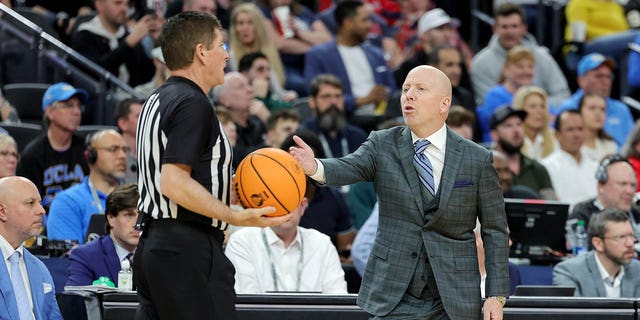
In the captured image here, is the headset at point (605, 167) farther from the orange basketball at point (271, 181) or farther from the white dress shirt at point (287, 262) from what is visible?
the orange basketball at point (271, 181)

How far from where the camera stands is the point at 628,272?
28.8 ft

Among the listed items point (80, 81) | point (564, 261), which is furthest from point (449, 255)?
point (80, 81)

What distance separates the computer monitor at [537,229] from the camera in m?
9.27

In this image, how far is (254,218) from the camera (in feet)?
17.1

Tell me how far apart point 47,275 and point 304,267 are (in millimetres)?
1852

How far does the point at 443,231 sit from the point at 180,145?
1375mm

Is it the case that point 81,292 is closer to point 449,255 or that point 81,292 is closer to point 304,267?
point 304,267

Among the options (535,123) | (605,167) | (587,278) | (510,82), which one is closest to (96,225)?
(587,278)

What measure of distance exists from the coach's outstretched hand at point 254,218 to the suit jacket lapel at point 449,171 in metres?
0.82

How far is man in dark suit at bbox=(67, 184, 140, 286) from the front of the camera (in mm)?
7816

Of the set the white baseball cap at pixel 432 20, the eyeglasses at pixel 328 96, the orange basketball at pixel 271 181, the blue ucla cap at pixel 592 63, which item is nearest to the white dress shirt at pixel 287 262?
the orange basketball at pixel 271 181

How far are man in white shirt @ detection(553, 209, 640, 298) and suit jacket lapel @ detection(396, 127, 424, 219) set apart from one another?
3.26 metres

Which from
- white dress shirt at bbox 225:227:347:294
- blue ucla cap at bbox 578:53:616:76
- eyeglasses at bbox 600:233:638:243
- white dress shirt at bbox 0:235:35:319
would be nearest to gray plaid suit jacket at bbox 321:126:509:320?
white dress shirt at bbox 0:235:35:319

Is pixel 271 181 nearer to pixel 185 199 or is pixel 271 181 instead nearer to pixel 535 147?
pixel 185 199
